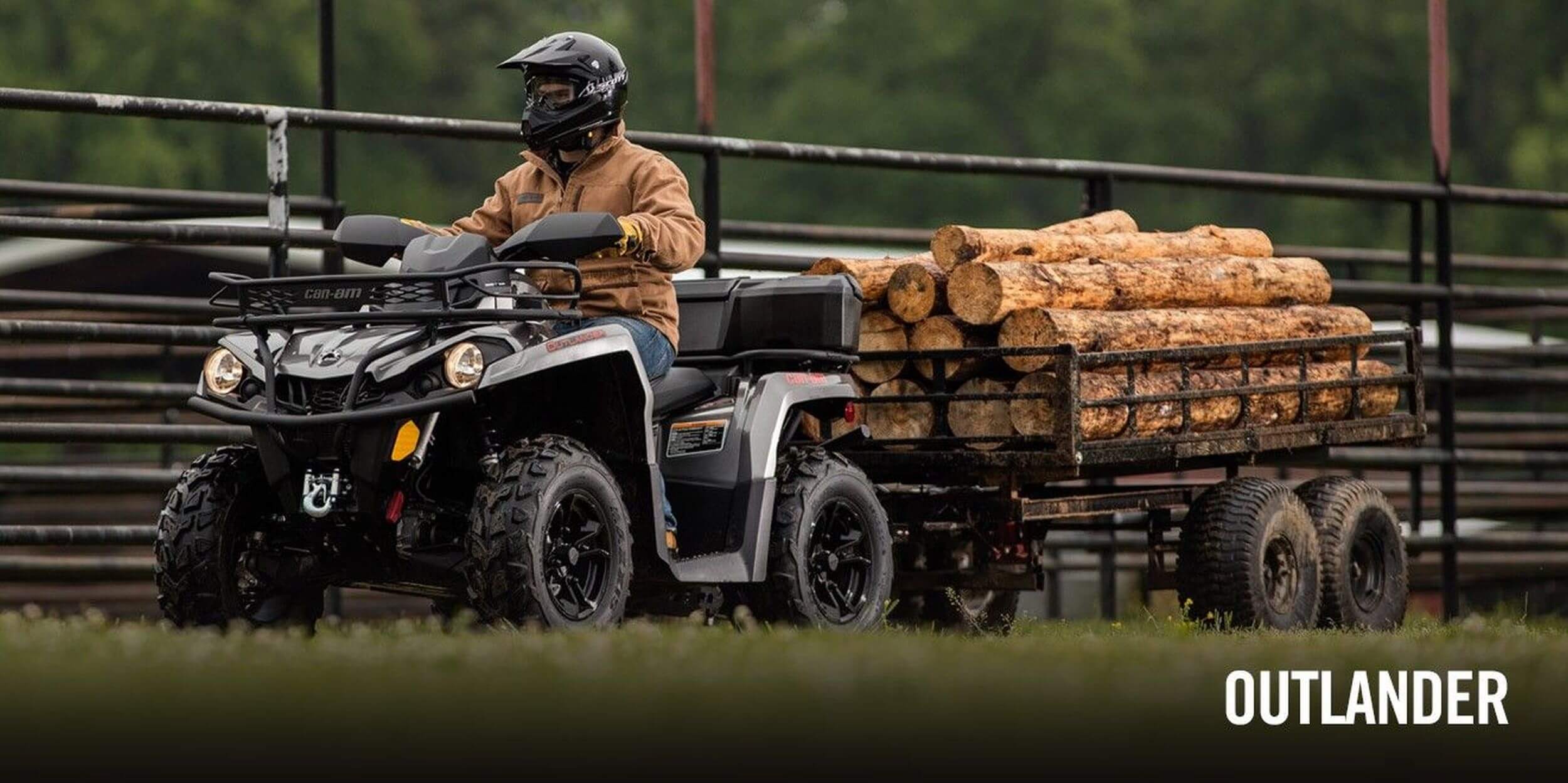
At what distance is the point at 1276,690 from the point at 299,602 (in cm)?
319

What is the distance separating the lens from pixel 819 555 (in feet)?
29.6

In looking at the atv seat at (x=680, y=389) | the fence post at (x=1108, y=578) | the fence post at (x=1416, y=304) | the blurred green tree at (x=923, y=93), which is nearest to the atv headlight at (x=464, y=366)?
the atv seat at (x=680, y=389)

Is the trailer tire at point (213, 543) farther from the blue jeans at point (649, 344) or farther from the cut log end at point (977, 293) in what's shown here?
the cut log end at point (977, 293)

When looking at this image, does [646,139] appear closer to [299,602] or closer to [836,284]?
[836,284]

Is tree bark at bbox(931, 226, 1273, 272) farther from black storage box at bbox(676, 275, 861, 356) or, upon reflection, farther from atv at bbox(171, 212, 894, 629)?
atv at bbox(171, 212, 894, 629)

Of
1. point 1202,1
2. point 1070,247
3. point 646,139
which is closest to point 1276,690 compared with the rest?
point 1070,247

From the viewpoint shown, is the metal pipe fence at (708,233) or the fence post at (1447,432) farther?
the fence post at (1447,432)

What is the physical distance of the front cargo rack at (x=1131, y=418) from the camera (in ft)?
31.4

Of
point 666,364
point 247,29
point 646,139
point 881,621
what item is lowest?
point 881,621

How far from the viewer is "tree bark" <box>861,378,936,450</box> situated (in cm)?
1007

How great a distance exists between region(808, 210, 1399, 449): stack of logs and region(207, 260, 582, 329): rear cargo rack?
2110 millimetres

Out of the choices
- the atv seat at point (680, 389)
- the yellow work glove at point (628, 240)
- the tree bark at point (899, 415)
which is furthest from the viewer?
the tree bark at point (899, 415)

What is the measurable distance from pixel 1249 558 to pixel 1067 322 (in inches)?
45.7

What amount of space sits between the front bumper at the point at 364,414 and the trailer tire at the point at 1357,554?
426 cm
